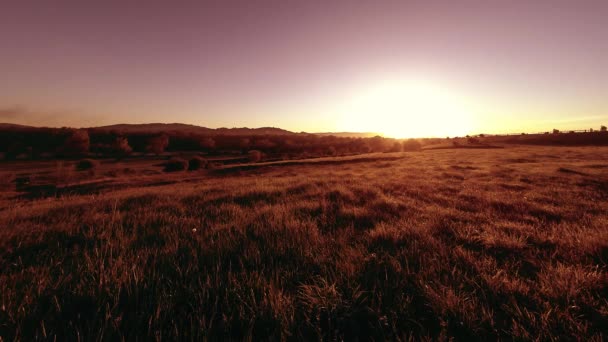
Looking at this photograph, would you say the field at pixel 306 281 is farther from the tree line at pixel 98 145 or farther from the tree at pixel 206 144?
the tree at pixel 206 144

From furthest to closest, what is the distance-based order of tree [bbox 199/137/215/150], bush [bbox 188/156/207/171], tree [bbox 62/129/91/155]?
tree [bbox 199/137/215/150] < tree [bbox 62/129/91/155] < bush [bbox 188/156/207/171]

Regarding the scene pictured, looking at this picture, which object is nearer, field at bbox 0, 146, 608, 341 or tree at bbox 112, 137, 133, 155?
field at bbox 0, 146, 608, 341

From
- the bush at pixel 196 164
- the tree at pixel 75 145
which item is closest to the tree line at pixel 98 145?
the tree at pixel 75 145

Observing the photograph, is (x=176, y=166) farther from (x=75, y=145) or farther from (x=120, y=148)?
(x=75, y=145)

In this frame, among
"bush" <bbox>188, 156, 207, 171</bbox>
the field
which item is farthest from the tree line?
the field

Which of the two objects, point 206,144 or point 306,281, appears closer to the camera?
point 306,281

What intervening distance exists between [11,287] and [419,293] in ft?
12.3

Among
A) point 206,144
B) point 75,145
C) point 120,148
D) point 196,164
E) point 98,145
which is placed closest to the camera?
point 196,164

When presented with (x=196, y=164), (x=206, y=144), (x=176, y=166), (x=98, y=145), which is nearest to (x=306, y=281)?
(x=176, y=166)

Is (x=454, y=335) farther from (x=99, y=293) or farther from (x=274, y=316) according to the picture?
(x=99, y=293)

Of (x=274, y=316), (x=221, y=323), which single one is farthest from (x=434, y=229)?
(x=221, y=323)

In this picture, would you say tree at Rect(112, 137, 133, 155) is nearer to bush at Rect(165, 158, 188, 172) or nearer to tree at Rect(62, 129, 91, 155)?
tree at Rect(62, 129, 91, 155)

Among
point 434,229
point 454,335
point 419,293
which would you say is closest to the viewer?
point 454,335

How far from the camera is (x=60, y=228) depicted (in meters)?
3.75
